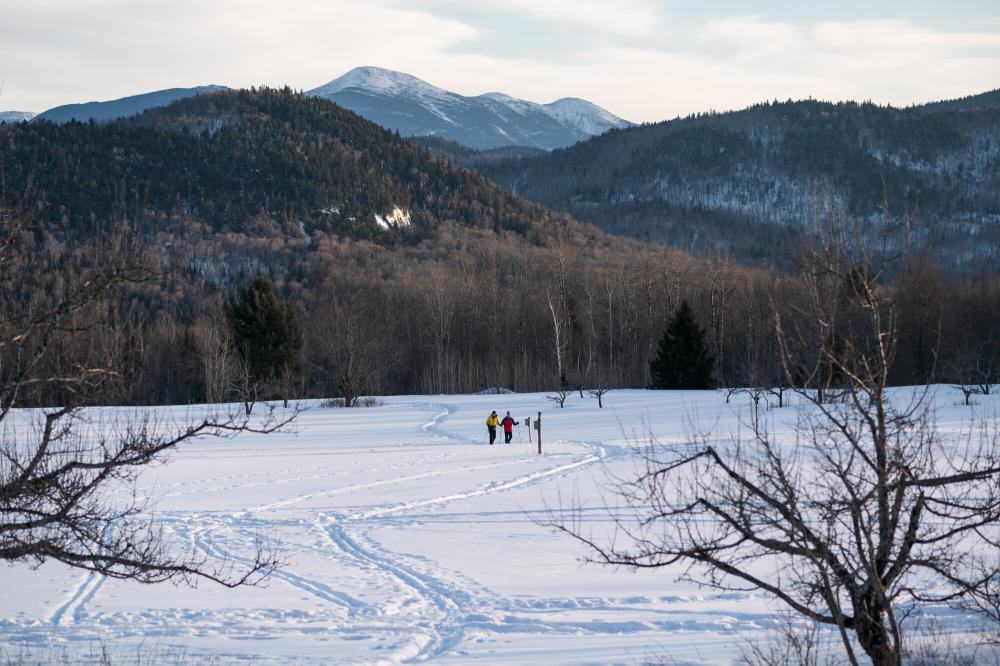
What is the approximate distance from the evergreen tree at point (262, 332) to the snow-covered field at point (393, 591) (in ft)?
108

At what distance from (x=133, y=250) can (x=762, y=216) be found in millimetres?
201752

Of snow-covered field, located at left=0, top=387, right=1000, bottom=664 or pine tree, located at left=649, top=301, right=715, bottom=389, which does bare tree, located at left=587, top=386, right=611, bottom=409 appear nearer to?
pine tree, located at left=649, top=301, right=715, bottom=389

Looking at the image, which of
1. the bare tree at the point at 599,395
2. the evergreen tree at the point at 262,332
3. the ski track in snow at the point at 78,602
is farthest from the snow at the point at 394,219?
the ski track in snow at the point at 78,602

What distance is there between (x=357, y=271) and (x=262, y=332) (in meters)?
44.4

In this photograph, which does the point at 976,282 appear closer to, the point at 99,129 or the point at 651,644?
the point at 651,644

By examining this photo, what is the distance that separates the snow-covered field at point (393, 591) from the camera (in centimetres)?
1055

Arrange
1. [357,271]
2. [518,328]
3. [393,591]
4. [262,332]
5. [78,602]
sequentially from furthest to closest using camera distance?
[357,271], [518,328], [262,332], [393,591], [78,602]

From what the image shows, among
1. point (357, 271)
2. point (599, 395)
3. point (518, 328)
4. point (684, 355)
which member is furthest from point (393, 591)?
point (357, 271)

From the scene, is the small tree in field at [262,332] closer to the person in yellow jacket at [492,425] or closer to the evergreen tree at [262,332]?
the evergreen tree at [262,332]

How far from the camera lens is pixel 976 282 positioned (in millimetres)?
79750

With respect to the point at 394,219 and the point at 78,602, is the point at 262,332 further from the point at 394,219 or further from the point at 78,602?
the point at 394,219

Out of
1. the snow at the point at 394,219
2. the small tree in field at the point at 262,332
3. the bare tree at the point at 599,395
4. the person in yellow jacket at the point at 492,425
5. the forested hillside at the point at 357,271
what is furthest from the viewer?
the snow at the point at 394,219

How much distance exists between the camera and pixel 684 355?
58188 mm

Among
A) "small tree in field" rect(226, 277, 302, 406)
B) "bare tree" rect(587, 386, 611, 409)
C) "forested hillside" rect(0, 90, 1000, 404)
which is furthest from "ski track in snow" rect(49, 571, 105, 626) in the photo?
"small tree in field" rect(226, 277, 302, 406)
